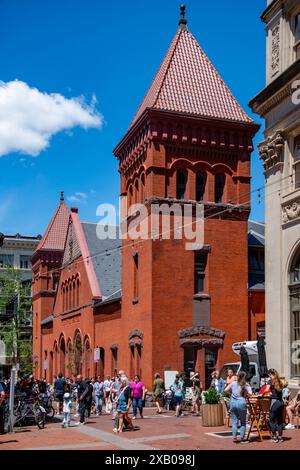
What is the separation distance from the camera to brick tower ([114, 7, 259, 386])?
34.4m

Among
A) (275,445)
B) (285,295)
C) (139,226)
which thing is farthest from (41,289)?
(275,445)

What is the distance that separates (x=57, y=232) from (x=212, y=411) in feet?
153

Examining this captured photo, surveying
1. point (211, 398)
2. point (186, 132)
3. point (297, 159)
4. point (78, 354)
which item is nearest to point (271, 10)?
point (297, 159)

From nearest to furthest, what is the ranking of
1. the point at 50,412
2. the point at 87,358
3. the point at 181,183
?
1. the point at 50,412
2. the point at 181,183
3. the point at 87,358

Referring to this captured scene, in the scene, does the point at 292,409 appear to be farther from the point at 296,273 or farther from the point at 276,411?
the point at 296,273

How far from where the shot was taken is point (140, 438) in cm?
1936

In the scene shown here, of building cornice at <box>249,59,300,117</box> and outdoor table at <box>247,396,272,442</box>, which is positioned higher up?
building cornice at <box>249,59,300,117</box>

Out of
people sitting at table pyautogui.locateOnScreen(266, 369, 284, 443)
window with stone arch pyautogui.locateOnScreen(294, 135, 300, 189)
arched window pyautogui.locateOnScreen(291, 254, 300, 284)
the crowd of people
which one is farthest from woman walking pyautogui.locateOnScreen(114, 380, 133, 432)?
window with stone arch pyautogui.locateOnScreen(294, 135, 300, 189)

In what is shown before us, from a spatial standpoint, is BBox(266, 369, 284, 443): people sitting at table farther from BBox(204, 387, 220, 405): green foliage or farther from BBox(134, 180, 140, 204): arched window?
BBox(134, 180, 140, 204): arched window

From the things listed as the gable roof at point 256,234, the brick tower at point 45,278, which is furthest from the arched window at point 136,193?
the brick tower at point 45,278

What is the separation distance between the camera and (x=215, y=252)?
35.8 metres

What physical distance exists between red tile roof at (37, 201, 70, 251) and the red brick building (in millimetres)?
24166

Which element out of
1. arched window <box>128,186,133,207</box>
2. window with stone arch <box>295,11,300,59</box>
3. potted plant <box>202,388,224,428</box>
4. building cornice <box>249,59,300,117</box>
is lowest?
potted plant <box>202,388,224,428</box>

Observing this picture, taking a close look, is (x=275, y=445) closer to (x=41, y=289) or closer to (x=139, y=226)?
(x=139, y=226)
